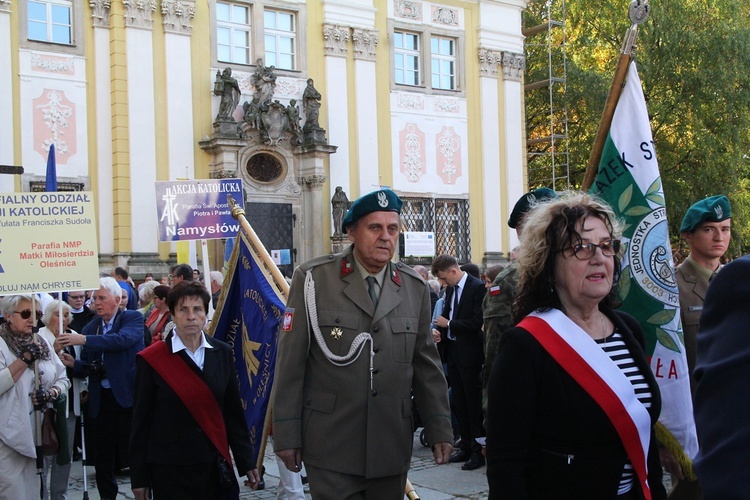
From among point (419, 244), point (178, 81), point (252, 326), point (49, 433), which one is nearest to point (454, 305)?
point (252, 326)

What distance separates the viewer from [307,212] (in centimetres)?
2305

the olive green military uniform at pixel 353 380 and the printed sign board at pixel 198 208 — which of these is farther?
the printed sign board at pixel 198 208

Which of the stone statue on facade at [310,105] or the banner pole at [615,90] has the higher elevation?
the stone statue on facade at [310,105]

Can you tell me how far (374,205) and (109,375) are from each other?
3.86m

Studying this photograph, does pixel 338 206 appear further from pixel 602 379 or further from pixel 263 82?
pixel 602 379

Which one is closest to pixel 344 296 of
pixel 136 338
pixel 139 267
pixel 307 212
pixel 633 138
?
pixel 633 138

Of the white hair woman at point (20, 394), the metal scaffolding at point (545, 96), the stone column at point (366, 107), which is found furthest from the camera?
the metal scaffolding at point (545, 96)

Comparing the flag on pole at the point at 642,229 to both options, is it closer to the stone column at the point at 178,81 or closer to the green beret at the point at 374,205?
the green beret at the point at 374,205

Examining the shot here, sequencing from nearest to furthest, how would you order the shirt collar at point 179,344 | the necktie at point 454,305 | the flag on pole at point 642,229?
1. the flag on pole at point 642,229
2. the shirt collar at point 179,344
3. the necktie at point 454,305

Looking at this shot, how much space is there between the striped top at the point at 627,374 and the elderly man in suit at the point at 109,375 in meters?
5.14

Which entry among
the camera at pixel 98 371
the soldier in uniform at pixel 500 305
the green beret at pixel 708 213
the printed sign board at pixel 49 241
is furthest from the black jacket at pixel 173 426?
the green beret at pixel 708 213

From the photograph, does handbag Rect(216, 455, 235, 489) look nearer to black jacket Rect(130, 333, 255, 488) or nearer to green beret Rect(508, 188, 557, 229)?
black jacket Rect(130, 333, 255, 488)

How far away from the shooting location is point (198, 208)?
13.0 meters

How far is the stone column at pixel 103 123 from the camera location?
66.7 feet
